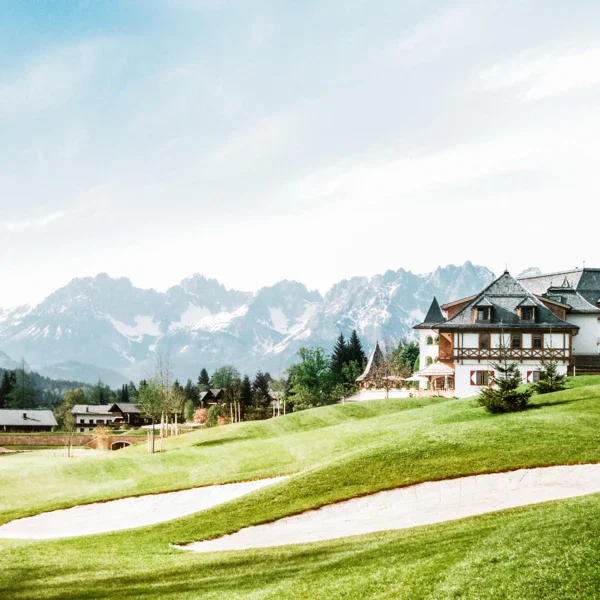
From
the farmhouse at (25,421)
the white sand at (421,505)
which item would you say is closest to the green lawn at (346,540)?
the white sand at (421,505)

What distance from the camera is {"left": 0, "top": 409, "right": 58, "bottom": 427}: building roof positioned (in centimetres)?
13262

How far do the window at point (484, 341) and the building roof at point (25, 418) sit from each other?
342 feet

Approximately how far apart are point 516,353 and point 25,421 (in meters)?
108

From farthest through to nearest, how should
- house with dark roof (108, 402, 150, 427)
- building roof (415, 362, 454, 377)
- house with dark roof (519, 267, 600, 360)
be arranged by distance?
1. house with dark roof (108, 402, 150, 427)
2. house with dark roof (519, 267, 600, 360)
3. building roof (415, 362, 454, 377)

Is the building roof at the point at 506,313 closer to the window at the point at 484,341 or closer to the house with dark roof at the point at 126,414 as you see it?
the window at the point at 484,341

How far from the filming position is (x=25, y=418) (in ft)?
445

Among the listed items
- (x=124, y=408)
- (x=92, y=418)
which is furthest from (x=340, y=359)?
(x=92, y=418)

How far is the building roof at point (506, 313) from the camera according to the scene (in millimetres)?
57600

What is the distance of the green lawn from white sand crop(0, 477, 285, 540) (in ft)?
5.10

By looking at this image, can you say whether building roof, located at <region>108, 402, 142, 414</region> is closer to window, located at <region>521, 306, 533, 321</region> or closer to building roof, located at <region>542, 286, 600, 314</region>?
building roof, located at <region>542, 286, 600, 314</region>

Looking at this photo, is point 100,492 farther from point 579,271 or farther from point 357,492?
point 579,271

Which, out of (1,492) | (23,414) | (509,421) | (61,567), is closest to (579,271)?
(509,421)

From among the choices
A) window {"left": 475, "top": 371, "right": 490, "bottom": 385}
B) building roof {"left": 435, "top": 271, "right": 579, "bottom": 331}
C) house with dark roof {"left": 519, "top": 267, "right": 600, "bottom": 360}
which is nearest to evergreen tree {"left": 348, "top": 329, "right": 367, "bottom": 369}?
house with dark roof {"left": 519, "top": 267, "right": 600, "bottom": 360}

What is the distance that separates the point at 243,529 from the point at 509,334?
4112 cm
